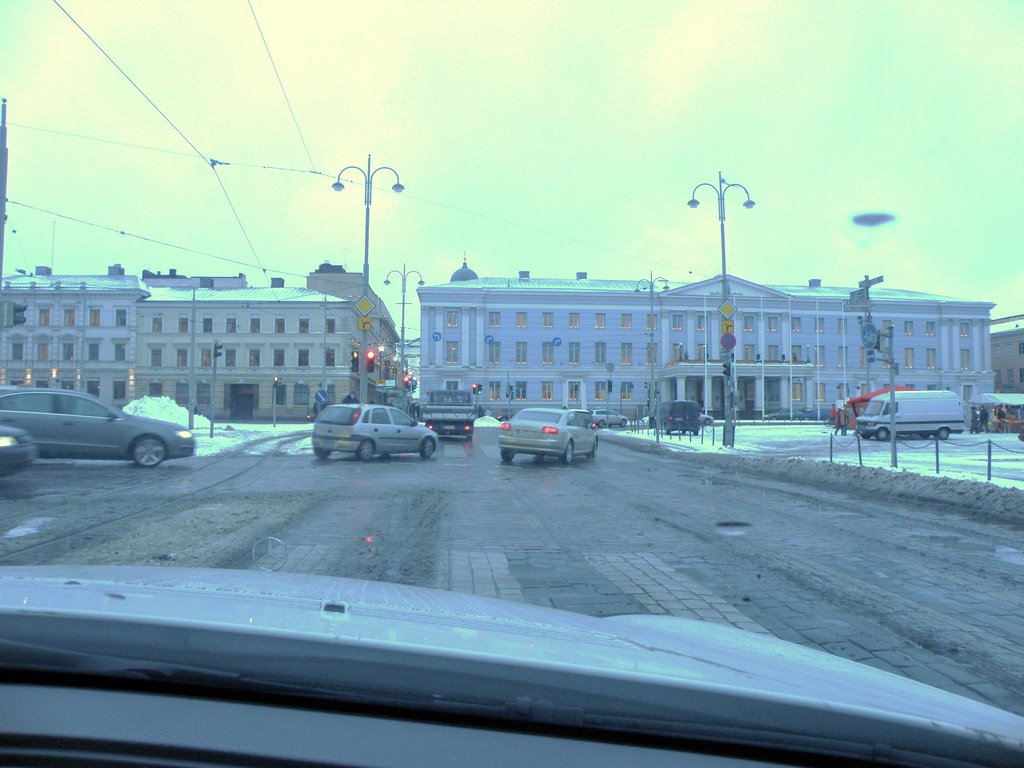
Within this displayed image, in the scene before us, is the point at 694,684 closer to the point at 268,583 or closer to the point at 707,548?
the point at 268,583

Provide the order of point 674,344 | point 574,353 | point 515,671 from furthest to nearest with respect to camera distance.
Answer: point 674,344
point 574,353
point 515,671

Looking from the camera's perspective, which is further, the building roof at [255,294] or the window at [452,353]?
the window at [452,353]

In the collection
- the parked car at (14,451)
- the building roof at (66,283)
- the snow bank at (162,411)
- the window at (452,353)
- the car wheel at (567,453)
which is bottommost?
the car wheel at (567,453)

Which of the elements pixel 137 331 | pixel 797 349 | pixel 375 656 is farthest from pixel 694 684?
pixel 797 349

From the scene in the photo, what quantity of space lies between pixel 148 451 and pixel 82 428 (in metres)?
1.33

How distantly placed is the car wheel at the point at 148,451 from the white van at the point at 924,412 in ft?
104

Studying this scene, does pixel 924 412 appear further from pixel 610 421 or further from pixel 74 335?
pixel 74 335

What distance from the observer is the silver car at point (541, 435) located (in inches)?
797

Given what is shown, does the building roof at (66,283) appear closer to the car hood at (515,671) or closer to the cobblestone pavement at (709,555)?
the cobblestone pavement at (709,555)

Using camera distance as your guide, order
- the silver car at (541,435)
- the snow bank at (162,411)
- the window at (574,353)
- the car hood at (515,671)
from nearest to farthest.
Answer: the car hood at (515,671) < the silver car at (541,435) < the snow bank at (162,411) < the window at (574,353)

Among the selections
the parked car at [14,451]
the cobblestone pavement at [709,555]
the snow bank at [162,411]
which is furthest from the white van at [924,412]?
the parked car at [14,451]

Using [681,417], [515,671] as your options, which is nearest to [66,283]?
[681,417]

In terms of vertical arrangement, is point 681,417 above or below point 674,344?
below

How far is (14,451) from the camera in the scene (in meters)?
11.8
